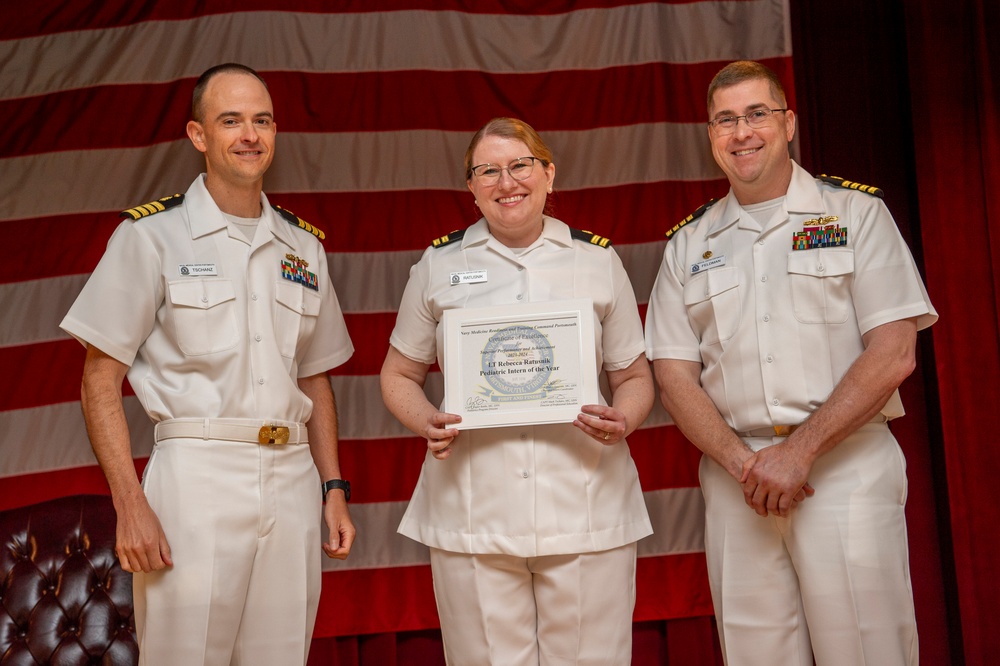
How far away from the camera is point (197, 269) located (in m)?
2.56

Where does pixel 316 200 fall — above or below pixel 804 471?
above

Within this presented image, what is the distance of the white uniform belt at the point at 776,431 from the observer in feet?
8.61

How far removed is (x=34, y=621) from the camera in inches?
132

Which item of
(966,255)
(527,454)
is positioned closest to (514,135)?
(527,454)

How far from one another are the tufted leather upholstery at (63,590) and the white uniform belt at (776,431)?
7.63ft

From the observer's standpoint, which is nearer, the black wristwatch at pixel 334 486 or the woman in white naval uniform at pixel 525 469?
the woman in white naval uniform at pixel 525 469

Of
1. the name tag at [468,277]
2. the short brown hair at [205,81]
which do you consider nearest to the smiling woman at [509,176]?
the name tag at [468,277]

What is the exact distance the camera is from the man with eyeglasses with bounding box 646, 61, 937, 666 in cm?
251

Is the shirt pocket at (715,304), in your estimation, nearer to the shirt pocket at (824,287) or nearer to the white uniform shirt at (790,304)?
the white uniform shirt at (790,304)

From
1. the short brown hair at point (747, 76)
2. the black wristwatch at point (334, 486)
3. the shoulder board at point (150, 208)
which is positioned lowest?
the black wristwatch at point (334, 486)

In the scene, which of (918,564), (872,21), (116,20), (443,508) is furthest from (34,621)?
(872,21)

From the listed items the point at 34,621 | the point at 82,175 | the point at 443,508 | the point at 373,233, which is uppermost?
the point at 82,175

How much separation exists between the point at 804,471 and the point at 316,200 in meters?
2.49

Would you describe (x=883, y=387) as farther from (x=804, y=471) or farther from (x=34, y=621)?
(x=34, y=621)
